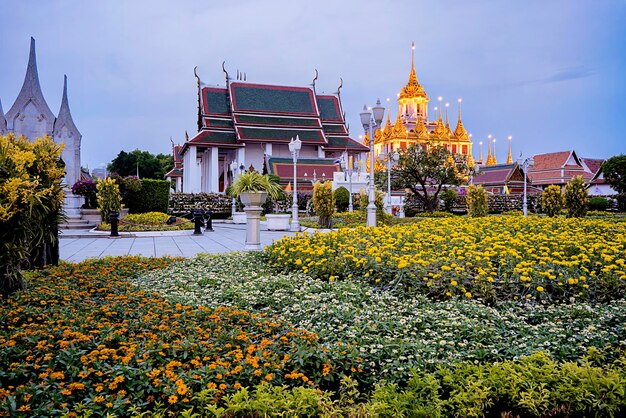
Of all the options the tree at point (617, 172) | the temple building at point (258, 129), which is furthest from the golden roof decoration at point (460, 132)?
the tree at point (617, 172)

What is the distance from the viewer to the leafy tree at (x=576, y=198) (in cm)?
2144

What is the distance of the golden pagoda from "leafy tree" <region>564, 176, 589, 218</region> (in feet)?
121

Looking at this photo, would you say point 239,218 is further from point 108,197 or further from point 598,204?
point 598,204

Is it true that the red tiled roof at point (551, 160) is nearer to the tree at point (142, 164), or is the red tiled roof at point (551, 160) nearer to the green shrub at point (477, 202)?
the green shrub at point (477, 202)

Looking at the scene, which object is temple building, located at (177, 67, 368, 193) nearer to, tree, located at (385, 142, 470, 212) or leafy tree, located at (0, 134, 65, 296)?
tree, located at (385, 142, 470, 212)

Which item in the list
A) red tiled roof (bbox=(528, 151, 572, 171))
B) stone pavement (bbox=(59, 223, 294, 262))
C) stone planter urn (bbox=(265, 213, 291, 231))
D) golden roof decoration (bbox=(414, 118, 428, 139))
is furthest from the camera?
golden roof decoration (bbox=(414, 118, 428, 139))

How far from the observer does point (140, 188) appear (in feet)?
77.6

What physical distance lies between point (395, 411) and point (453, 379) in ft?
1.86

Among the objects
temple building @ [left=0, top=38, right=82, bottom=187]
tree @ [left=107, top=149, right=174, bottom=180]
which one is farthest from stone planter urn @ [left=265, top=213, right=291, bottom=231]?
tree @ [left=107, top=149, right=174, bottom=180]

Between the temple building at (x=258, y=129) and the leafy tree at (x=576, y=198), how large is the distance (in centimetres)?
1965

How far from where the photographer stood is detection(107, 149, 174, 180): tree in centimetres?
7138

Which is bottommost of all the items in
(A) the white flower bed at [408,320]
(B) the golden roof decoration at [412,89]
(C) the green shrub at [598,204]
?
(A) the white flower bed at [408,320]

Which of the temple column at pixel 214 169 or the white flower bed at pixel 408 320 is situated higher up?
the temple column at pixel 214 169

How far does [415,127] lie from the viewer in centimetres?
5994
